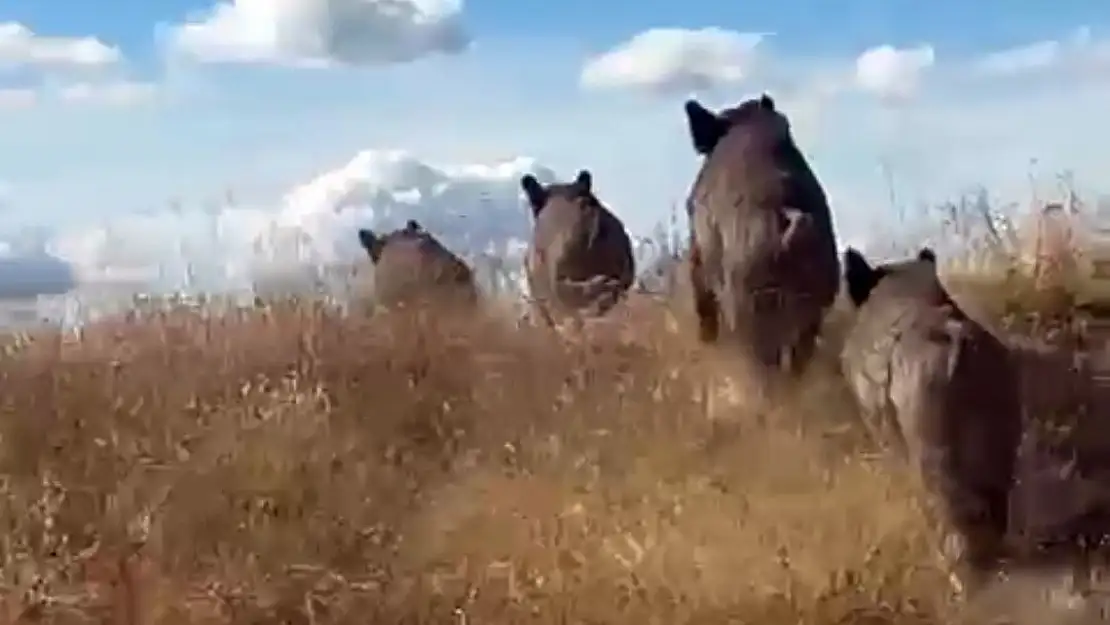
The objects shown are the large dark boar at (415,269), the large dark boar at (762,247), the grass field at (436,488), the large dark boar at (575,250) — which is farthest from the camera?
the large dark boar at (415,269)

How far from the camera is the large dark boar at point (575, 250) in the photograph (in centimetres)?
1215

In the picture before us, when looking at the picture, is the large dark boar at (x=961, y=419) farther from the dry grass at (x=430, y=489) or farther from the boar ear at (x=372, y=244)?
the boar ear at (x=372, y=244)

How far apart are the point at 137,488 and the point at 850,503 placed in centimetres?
294

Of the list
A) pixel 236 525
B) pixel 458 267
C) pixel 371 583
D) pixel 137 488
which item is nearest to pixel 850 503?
pixel 371 583

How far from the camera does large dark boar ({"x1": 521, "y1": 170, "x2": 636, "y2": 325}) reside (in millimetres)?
12148

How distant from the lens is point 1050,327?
9.38 metres

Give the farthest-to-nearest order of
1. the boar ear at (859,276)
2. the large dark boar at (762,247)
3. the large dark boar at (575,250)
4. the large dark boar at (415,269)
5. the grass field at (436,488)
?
the large dark boar at (415,269) → the large dark boar at (575,250) → the large dark boar at (762,247) → the boar ear at (859,276) → the grass field at (436,488)

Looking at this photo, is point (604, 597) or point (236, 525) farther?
point (236, 525)

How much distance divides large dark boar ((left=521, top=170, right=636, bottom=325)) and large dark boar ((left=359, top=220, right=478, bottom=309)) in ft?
1.72

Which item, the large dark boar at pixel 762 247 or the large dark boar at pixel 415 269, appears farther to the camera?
the large dark boar at pixel 415 269

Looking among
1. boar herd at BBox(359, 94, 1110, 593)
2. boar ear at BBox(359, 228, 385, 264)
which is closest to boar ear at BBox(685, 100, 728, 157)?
boar herd at BBox(359, 94, 1110, 593)

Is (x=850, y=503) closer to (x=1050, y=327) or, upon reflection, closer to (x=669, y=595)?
(x=669, y=595)

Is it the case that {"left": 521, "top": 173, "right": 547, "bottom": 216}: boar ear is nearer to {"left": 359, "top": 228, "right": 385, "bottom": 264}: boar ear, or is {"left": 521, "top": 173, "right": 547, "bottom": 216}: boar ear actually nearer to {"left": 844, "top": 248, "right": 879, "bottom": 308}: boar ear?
{"left": 359, "top": 228, "right": 385, "bottom": 264}: boar ear

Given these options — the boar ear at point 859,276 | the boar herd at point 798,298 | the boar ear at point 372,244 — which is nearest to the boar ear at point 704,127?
the boar herd at point 798,298
